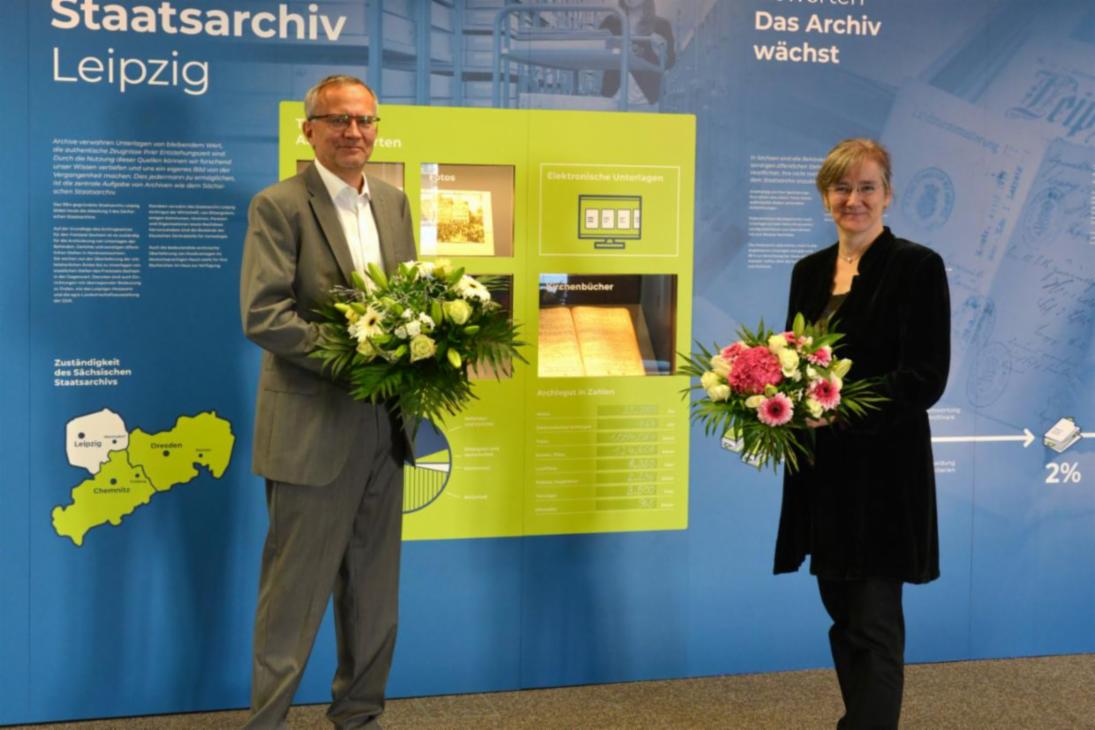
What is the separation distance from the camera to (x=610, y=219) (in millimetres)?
4797

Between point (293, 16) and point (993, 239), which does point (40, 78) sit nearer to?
point (293, 16)

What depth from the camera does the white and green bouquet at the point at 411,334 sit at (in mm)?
3523

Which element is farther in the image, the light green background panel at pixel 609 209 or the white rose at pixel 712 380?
the light green background panel at pixel 609 209

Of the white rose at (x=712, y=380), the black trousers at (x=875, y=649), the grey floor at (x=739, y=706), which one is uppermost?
the white rose at (x=712, y=380)

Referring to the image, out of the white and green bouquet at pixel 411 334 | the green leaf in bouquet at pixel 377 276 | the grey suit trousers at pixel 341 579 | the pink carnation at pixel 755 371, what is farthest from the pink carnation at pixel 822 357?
the grey suit trousers at pixel 341 579

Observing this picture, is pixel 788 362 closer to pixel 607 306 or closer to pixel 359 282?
pixel 359 282

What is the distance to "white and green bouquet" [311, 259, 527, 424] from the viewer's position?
3.52 m

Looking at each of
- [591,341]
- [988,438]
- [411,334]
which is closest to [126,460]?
[411,334]

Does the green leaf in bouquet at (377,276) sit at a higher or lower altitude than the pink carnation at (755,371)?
higher

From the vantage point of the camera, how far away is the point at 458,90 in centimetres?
462

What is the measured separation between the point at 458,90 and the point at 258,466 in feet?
5.35

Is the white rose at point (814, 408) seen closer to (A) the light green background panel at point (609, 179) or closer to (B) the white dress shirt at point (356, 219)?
(B) the white dress shirt at point (356, 219)

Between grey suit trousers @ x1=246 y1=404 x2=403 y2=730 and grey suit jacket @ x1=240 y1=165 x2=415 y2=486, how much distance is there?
0.25 feet

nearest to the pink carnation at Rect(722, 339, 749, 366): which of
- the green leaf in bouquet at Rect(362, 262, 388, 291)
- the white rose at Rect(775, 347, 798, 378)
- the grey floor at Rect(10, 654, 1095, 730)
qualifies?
the white rose at Rect(775, 347, 798, 378)
